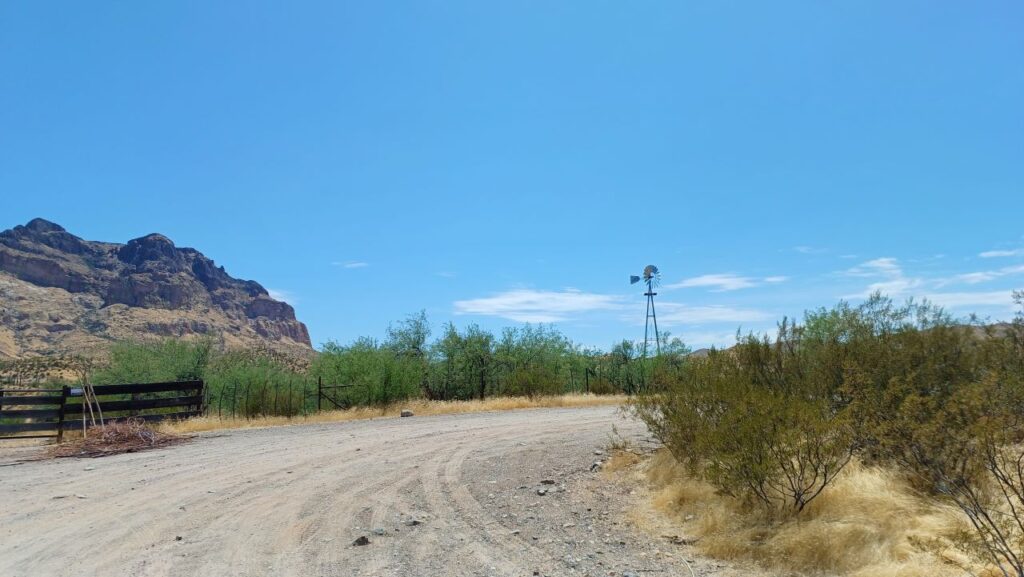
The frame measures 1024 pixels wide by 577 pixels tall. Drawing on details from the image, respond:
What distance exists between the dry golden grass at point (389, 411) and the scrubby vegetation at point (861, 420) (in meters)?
15.8

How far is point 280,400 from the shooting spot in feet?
110

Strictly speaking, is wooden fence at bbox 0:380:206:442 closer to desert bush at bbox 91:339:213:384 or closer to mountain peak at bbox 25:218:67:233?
desert bush at bbox 91:339:213:384

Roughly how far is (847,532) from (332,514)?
6.25 metres

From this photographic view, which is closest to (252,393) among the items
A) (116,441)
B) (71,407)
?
(71,407)

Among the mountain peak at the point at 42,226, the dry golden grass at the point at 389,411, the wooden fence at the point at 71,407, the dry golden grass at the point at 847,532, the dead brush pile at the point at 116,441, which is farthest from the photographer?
Result: the mountain peak at the point at 42,226

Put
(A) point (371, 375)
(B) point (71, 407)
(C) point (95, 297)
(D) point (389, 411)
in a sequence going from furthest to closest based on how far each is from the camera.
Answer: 1. (C) point (95, 297)
2. (A) point (371, 375)
3. (D) point (389, 411)
4. (B) point (71, 407)

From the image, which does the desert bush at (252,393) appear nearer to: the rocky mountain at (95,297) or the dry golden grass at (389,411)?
the dry golden grass at (389,411)

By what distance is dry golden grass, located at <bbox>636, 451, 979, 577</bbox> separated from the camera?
16.8 ft

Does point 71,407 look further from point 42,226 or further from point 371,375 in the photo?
point 42,226

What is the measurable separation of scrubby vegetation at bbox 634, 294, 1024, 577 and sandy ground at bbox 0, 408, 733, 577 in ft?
4.50

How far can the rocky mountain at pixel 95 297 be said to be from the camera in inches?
4552

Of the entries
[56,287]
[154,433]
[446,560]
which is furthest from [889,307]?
[56,287]

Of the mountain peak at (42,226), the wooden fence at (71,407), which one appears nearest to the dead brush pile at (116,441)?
the wooden fence at (71,407)

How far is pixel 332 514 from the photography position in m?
8.27
